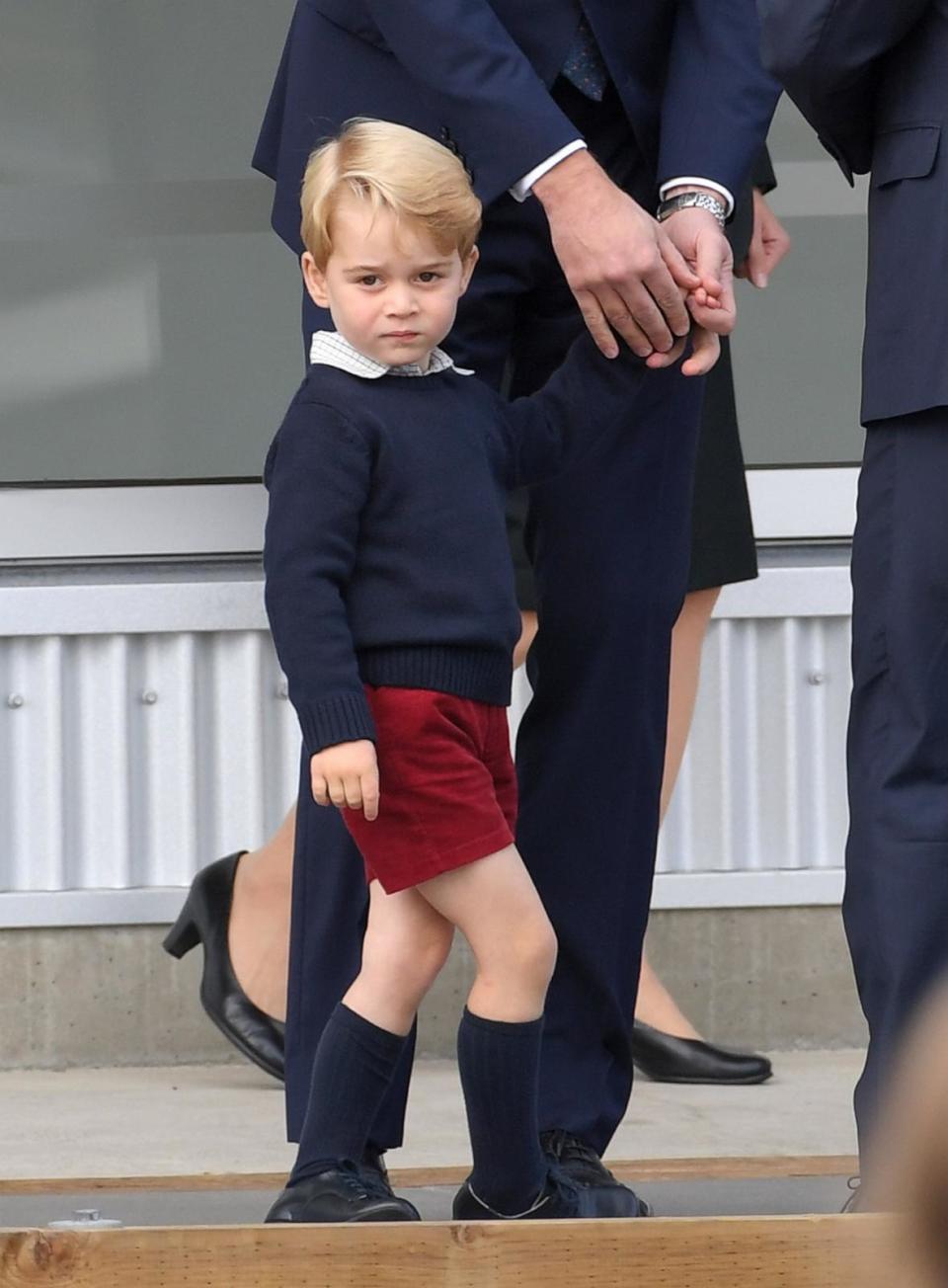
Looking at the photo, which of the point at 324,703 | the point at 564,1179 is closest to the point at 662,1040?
the point at 564,1179

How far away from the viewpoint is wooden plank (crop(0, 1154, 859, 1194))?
93.8 inches

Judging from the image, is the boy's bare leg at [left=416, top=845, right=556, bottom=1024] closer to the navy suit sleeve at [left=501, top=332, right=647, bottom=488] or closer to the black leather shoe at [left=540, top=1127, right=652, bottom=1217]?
the black leather shoe at [left=540, top=1127, right=652, bottom=1217]

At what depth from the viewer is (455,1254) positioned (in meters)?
1.79

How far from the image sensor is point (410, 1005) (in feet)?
6.72

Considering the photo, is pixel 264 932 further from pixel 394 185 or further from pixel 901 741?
pixel 394 185

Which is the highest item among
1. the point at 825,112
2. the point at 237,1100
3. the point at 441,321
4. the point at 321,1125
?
the point at 825,112

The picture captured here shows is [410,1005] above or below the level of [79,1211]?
above


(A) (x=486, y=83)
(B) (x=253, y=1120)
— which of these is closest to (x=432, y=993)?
(B) (x=253, y=1120)

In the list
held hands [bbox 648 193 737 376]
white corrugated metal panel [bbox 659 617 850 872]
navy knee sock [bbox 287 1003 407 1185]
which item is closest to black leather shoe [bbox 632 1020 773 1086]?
white corrugated metal panel [bbox 659 617 850 872]

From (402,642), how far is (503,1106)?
44 cm

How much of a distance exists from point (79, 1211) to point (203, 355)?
5.77 ft

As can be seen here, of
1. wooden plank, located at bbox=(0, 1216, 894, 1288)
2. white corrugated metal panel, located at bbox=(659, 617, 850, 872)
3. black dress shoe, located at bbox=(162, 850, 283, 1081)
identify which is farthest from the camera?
white corrugated metal panel, located at bbox=(659, 617, 850, 872)

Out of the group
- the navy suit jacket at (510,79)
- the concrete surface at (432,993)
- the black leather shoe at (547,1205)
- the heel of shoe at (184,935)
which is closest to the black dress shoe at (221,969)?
the heel of shoe at (184,935)

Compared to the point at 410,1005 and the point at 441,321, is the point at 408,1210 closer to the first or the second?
the point at 410,1005
